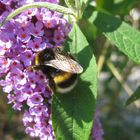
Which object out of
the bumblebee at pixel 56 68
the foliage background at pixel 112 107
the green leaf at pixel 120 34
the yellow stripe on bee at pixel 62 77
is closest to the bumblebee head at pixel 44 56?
the bumblebee at pixel 56 68

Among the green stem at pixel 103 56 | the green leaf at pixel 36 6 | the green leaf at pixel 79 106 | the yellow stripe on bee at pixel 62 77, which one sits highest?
the green leaf at pixel 36 6

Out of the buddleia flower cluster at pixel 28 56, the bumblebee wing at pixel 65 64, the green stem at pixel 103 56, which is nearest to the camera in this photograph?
the bumblebee wing at pixel 65 64

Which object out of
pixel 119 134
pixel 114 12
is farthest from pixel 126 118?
pixel 114 12

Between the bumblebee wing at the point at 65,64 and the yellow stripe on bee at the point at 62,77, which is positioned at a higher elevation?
the bumblebee wing at the point at 65,64

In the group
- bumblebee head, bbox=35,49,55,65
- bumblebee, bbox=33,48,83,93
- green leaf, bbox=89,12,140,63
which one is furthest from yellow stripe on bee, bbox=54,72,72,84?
green leaf, bbox=89,12,140,63

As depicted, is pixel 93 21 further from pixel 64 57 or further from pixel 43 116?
pixel 43 116

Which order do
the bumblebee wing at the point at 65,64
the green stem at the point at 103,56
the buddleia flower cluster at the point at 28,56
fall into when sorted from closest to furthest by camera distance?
the bumblebee wing at the point at 65,64
the buddleia flower cluster at the point at 28,56
the green stem at the point at 103,56

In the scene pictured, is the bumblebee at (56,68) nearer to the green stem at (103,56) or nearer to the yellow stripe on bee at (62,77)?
the yellow stripe on bee at (62,77)

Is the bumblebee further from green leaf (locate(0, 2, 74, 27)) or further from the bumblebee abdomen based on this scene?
green leaf (locate(0, 2, 74, 27))

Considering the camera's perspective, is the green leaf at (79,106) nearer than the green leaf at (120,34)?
Yes
